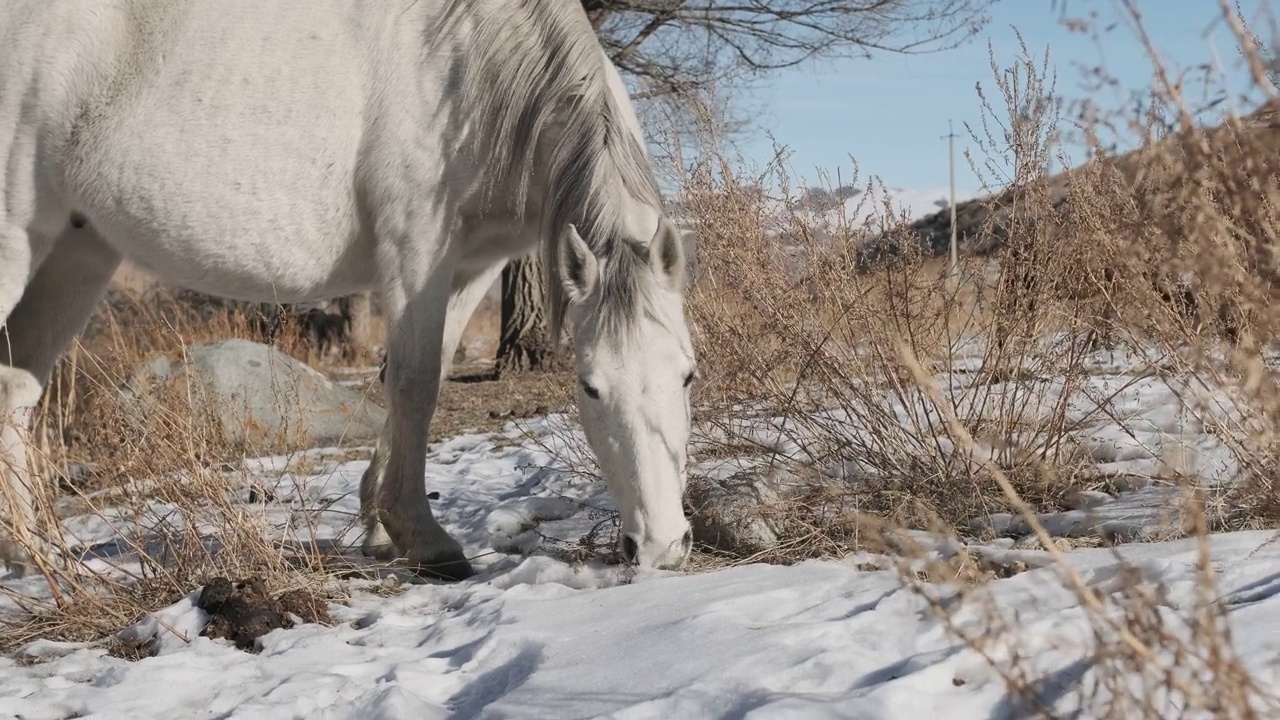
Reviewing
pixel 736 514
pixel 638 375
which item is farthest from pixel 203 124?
pixel 736 514

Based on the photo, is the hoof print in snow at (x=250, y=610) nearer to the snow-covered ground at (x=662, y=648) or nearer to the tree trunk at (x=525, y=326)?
the snow-covered ground at (x=662, y=648)

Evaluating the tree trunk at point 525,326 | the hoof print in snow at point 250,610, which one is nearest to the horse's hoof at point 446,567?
the hoof print in snow at point 250,610

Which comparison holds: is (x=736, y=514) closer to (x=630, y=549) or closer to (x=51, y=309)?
(x=630, y=549)

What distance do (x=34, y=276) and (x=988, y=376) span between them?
12.1 ft

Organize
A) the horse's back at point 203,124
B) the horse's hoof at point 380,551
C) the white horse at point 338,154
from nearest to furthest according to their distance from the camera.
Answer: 1. the white horse at point 338,154
2. the horse's back at point 203,124
3. the horse's hoof at point 380,551

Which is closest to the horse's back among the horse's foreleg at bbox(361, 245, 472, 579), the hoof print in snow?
the horse's foreleg at bbox(361, 245, 472, 579)

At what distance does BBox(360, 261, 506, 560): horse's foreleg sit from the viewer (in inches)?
157

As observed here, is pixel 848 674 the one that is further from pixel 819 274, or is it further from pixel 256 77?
pixel 256 77

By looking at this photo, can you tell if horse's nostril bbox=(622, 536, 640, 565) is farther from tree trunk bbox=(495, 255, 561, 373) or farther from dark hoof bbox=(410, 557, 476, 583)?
tree trunk bbox=(495, 255, 561, 373)

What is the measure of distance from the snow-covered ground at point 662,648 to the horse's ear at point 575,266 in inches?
34.2

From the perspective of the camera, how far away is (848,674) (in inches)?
83.1

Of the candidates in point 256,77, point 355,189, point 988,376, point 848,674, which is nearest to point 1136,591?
point 848,674

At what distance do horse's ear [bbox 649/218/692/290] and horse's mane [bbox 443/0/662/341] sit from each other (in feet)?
0.37

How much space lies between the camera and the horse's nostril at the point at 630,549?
3.04m
